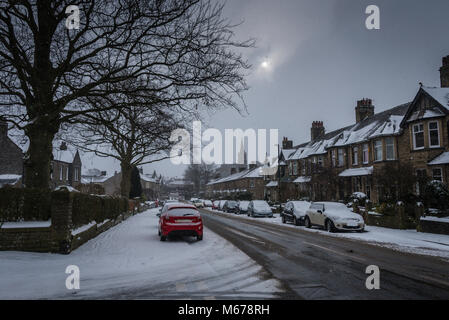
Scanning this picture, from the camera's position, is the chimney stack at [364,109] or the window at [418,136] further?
the chimney stack at [364,109]

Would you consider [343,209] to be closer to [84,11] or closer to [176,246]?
[176,246]

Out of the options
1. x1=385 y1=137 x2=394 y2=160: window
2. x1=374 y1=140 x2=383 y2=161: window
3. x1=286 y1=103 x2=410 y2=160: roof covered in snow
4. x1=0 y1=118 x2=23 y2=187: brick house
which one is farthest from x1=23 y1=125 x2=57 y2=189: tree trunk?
x1=0 y1=118 x2=23 y2=187: brick house

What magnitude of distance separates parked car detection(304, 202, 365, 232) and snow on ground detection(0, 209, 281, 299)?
820cm

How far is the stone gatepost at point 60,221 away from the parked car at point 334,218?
12.9 m

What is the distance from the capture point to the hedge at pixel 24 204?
9059 millimetres

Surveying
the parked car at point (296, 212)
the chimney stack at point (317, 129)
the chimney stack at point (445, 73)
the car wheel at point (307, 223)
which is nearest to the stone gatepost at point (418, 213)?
the car wheel at point (307, 223)

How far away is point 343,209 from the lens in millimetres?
18438

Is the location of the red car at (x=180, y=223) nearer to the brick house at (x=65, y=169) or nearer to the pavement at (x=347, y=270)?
the pavement at (x=347, y=270)

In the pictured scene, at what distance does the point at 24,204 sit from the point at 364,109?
37681 millimetres

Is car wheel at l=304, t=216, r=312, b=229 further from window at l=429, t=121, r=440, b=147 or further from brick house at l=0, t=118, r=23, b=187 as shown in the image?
brick house at l=0, t=118, r=23, b=187

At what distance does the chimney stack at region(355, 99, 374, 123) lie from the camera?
38812mm

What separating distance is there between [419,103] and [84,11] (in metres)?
24.9

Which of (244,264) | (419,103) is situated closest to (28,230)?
(244,264)

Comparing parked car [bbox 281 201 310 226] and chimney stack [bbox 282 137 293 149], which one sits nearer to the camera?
parked car [bbox 281 201 310 226]
